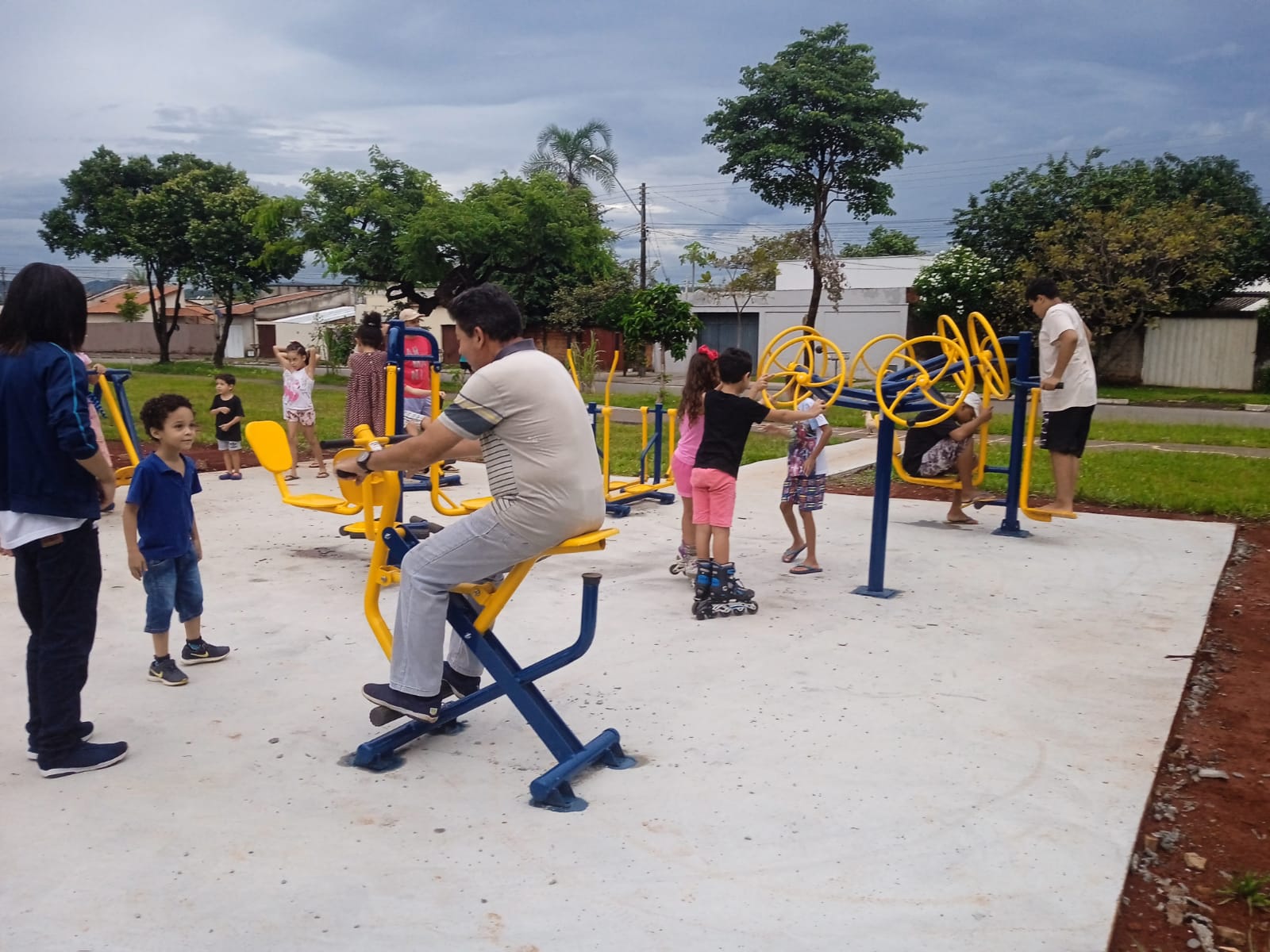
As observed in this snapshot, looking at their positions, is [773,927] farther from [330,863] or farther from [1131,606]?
[1131,606]

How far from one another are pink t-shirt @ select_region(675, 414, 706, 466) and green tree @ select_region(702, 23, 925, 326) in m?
21.5

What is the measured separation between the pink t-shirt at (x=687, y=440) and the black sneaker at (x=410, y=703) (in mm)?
3049

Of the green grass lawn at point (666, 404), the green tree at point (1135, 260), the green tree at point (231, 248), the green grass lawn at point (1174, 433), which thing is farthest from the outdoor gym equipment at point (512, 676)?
the green tree at point (231, 248)

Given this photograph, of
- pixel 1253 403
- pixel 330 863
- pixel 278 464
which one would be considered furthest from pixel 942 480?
pixel 1253 403

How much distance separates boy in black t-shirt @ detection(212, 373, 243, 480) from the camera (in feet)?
31.0

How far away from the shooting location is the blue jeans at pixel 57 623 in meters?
3.40

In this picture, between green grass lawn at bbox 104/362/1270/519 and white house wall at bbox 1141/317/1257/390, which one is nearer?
green grass lawn at bbox 104/362/1270/519

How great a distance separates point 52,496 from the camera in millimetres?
3328

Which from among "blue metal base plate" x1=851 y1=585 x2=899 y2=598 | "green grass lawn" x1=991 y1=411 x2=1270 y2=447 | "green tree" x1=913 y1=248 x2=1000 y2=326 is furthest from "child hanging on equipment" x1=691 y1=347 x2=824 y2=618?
"green tree" x1=913 y1=248 x2=1000 y2=326

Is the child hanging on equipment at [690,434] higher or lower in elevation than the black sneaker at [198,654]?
higher

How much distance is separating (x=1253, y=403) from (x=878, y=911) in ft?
82.7

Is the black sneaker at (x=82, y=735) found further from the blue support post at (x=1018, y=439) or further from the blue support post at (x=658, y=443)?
the blue support post at (x=1018, y=439)

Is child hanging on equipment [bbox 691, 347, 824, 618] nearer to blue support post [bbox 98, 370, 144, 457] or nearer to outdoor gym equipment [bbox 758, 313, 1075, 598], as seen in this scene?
outdoor gym equipment [bbox 758, 313, 1075, 598]

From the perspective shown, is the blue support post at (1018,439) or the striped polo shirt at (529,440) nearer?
the striped polo shirt at (529,440)
